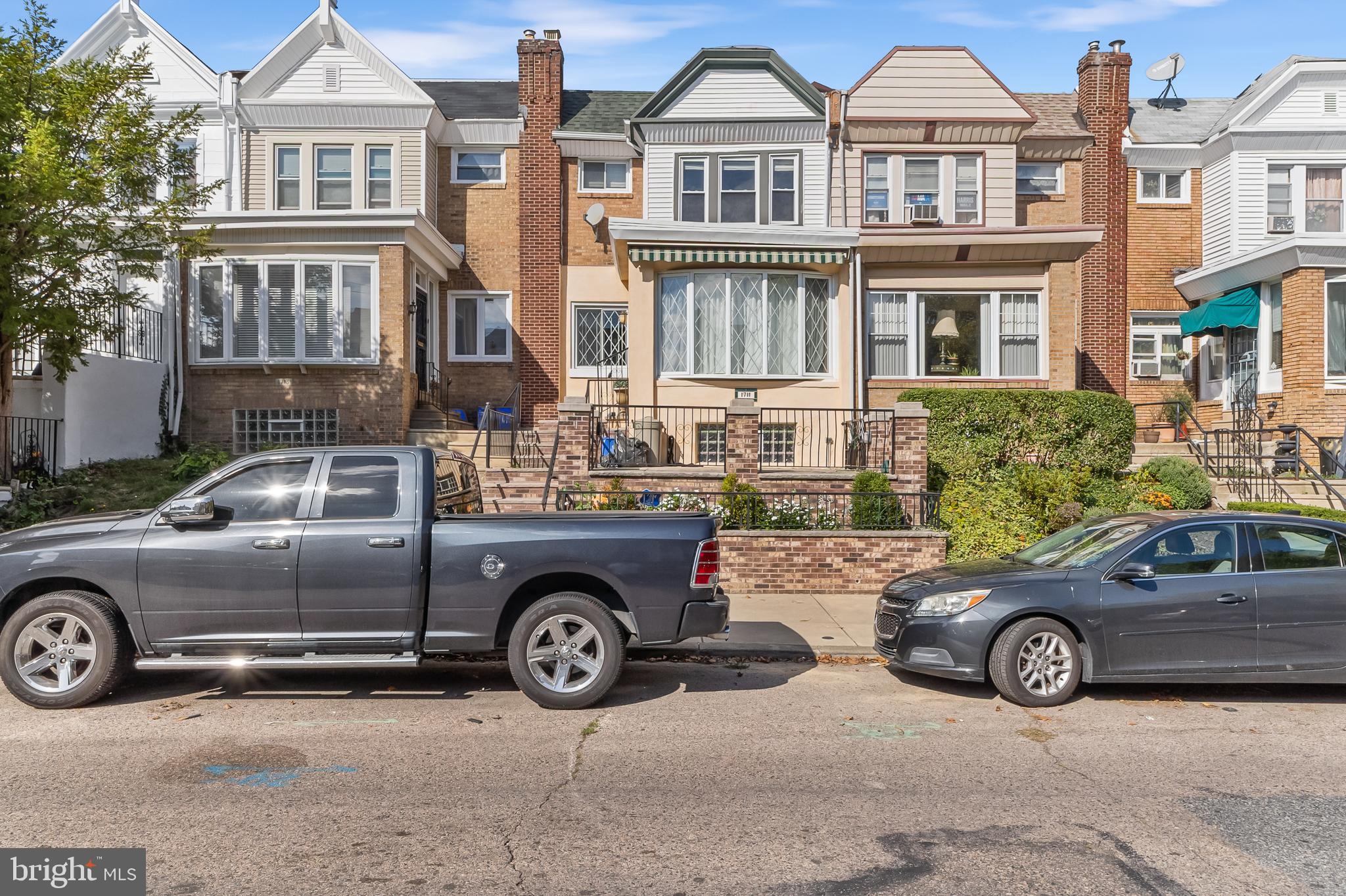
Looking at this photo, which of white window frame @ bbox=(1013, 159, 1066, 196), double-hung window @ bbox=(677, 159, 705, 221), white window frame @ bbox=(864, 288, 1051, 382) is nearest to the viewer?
white window frame @ bbox=(864, 288, 1051, 382)

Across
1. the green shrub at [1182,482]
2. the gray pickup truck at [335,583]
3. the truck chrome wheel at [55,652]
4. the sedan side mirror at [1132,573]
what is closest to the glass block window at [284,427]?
the gray pickup truck at [335,583]

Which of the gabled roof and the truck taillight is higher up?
the gabled roof

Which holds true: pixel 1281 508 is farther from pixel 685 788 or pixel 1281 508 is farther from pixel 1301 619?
pixel 685 788

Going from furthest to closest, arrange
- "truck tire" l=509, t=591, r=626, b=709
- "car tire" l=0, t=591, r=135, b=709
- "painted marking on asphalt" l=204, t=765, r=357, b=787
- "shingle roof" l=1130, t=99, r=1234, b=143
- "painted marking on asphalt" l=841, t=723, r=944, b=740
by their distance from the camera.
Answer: "shingle roof" l=1130, t=99, r=1234, b=143 → "truck tire" l=509, t=591, r=626, b=709 → "car tire" l=0, t=591, r=135, b=709 → "painted marking on asphalt" l=841, t=723, r=944, b=740 → "painted marking on asphalt" l=204, t=765, r=357, b=787

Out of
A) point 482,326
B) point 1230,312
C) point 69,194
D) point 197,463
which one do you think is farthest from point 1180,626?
point 482,326

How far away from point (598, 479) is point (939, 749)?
8.16m

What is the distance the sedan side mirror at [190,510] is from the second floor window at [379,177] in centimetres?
1491

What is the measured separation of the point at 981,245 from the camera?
17.5 meters

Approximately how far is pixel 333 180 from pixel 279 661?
16.3 m

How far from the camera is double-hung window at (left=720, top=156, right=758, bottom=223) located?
19.7m

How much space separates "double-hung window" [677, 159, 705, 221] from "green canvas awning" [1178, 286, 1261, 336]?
1138cm

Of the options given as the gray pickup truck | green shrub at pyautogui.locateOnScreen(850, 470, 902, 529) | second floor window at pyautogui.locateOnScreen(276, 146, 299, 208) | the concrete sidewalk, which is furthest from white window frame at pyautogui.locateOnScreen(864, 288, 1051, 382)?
second floor window at pyautogui.locateOnScreen(276, 146, 299, 208)

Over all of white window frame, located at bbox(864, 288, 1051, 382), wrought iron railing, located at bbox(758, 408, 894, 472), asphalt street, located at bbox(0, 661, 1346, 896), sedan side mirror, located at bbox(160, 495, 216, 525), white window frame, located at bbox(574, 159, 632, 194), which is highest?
white window frame, located at bbox(574, 159, 632, 194)

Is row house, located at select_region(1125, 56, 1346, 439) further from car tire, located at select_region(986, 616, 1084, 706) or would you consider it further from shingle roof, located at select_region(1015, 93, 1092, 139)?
car tire, located at select_region(986, 616, 1084, 706)
